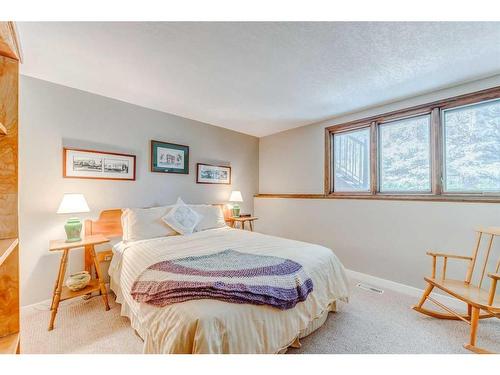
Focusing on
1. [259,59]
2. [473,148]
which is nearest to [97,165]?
[259,59]

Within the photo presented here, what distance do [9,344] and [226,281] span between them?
103 centimetres

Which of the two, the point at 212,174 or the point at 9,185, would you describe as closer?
the point at 9,185

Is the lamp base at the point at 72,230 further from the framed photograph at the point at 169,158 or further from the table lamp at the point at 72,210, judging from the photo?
the framed photograph at the point at 169,158

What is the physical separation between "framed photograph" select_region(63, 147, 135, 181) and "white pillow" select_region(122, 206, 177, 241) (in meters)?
0.52

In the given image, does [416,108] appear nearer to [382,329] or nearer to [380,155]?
[380,155]

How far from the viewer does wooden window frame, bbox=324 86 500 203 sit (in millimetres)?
2234

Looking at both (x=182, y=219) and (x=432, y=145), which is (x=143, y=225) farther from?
(x=432, y=145)

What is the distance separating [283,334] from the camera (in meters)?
1.40

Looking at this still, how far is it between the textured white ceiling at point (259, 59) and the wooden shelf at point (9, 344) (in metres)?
1.86

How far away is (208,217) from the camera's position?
3.16 m
